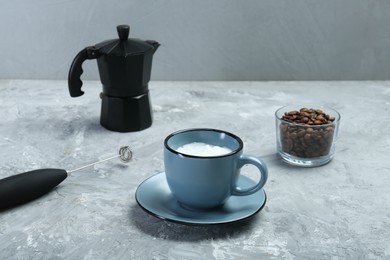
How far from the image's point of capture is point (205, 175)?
2.36 feet

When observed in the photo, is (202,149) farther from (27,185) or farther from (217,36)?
(217,36)

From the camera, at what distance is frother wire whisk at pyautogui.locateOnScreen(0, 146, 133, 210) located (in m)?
0.77

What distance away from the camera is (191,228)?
0.73 m

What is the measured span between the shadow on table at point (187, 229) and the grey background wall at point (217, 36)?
0.71 m

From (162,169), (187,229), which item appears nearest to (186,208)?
(187,229)

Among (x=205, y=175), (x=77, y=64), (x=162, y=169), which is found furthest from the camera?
(x=77, y=64)

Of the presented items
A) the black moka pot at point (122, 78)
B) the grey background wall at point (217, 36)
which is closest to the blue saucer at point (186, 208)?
the black moka pot at point (122, 78)

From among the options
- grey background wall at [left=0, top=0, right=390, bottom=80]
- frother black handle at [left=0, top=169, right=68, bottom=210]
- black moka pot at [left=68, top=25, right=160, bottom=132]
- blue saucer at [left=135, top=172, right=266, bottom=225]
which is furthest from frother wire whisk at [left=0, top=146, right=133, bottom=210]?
grey background wall at [left=0, top=0, right=390, bottom=80]

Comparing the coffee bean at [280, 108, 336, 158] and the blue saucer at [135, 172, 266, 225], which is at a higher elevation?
the coffee bean at [280, 108, 336, 158]

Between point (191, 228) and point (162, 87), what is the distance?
2.26ft

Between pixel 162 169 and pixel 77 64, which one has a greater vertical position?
pixel 77 64

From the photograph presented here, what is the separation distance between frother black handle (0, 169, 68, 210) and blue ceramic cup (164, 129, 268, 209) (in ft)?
0.59

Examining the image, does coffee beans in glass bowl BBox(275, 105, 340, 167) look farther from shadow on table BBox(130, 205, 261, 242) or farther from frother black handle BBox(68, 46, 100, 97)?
frother black handle BBox(68, 46, 100, 97)

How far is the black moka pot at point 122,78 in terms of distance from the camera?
1048 millimetres
